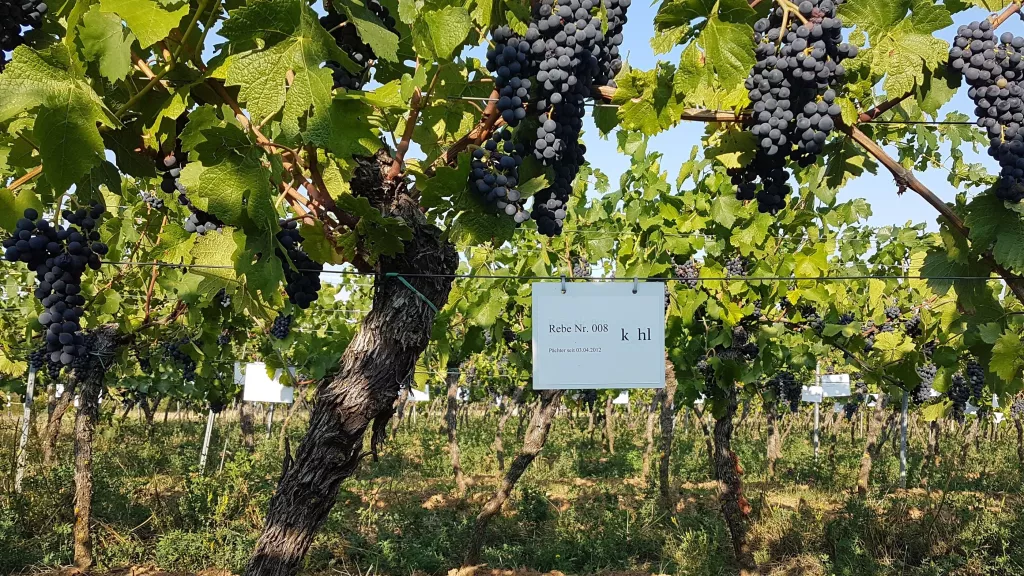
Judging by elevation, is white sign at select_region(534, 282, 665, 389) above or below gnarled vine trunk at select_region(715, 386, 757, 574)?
above

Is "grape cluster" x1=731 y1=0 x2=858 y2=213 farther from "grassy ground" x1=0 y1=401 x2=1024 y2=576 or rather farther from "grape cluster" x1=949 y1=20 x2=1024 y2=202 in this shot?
"grassy ground" x1=0 y1=401 x2=1024 y2=576

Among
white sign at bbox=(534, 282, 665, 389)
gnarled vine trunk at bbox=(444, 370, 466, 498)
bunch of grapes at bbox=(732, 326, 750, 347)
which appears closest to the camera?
white sign at bbox=(534, 282, 665, 389)

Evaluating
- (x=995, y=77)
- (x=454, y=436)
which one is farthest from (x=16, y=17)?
(x=454, y=436)

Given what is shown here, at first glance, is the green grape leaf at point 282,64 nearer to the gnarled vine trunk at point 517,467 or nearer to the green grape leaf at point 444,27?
the green grape leaf at point 444,27

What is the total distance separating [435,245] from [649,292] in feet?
2.71

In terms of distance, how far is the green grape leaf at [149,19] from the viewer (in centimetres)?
149

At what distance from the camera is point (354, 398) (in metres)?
2.28

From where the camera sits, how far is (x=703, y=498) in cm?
967

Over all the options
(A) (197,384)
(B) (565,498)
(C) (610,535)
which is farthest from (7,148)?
(A) (197,384)

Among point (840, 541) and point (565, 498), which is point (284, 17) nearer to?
point (840, 541)

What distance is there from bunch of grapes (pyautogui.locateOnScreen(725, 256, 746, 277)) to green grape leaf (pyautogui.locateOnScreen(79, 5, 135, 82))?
5.15 meters

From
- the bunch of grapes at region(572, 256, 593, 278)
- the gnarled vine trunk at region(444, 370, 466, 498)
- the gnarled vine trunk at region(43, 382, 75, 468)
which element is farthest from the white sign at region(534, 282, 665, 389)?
the gnarled vine trunk at region(43, 382, 75, 468)

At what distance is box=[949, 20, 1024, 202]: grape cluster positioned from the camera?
1.79 metres

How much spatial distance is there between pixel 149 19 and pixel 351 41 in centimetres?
72
